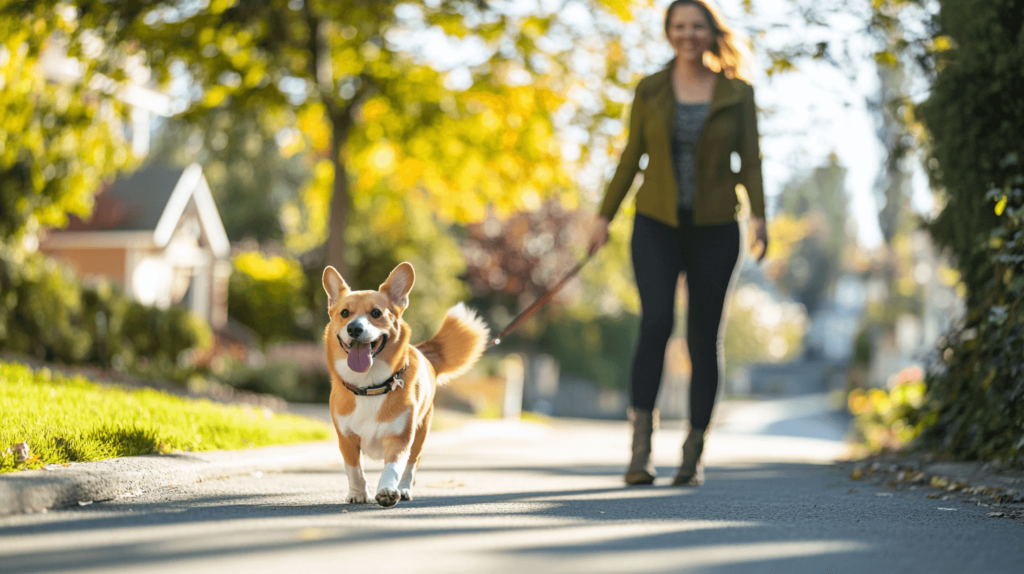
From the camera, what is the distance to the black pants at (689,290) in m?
5.56

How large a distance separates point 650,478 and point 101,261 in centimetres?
2034

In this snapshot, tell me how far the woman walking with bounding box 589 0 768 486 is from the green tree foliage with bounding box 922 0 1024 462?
4.91 ft

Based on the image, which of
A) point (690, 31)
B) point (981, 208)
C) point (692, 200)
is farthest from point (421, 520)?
point (981, 208)

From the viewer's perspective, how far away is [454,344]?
4859mm

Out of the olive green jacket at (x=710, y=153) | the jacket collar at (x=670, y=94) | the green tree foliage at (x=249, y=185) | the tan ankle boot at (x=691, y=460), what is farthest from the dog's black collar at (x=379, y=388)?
the green tree foliage at (x=249, y=185)

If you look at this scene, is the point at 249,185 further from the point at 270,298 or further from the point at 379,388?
the point at 379,388

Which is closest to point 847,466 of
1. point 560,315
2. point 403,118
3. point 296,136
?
point 403,118

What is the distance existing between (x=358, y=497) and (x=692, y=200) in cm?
243

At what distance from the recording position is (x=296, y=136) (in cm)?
1630

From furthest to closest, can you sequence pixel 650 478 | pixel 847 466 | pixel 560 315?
pixel 560 315
pixel 847 466
pixel 650 478

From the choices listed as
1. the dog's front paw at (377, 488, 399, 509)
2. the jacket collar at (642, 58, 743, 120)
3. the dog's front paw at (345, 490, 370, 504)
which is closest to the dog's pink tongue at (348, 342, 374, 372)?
the dog's front paw at (377, 488, 399, 509)

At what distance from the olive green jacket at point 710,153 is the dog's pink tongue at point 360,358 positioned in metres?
2.09

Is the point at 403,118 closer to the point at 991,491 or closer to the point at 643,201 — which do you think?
the point at 643,201

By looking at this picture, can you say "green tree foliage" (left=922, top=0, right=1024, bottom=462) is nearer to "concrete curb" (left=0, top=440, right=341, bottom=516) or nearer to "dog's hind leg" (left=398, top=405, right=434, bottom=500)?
"dog's hind leg" (left=398, top=405, right=434, bottom=500)
